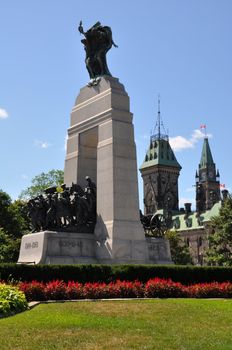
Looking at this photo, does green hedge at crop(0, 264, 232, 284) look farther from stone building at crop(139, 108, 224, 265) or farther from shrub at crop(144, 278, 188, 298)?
stone building at crop(139, 108, 224, 265)

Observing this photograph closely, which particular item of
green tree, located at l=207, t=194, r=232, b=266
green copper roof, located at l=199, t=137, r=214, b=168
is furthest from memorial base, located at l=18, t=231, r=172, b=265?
green copper roof, located at l=199, t=137, r=214, b=168

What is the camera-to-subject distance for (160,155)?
159500mm

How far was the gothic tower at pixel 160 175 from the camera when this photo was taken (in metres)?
158

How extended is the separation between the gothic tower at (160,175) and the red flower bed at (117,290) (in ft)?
449

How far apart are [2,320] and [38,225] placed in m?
14.4

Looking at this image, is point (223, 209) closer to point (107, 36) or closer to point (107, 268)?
point (107, 36)

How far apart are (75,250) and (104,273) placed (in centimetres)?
442

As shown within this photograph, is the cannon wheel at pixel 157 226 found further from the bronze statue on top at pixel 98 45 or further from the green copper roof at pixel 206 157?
the green copper roof at pixel 206 157

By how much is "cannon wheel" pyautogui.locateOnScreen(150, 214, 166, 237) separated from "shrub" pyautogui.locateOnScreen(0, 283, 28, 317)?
1492 centimetres

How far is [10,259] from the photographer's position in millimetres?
43156

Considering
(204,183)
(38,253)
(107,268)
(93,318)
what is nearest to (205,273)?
(107,268)

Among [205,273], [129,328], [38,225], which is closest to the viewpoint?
[129,328]

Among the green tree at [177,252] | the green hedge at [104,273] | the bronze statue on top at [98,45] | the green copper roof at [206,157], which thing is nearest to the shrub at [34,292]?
the green hedge at [104,273]

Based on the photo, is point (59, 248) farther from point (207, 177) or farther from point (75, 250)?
point (207, 177)
